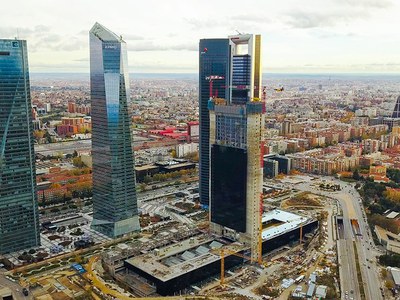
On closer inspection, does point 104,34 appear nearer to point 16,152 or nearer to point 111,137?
point 111,137

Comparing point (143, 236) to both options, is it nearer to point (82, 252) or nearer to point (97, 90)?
point (82, 252)

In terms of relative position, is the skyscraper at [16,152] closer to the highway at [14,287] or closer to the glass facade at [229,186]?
the highway at [14,287]

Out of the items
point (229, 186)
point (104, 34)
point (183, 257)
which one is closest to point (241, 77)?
point (229, 186)

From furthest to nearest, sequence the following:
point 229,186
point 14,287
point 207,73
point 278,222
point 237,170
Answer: point 207,73 < point 278,222 < point 229,186 < point 237,170 < point 14,287

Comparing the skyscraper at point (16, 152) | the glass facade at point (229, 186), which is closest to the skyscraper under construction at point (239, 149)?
the glass facade at point (229, 186)

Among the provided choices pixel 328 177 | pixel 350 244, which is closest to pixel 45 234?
pixel 350 244

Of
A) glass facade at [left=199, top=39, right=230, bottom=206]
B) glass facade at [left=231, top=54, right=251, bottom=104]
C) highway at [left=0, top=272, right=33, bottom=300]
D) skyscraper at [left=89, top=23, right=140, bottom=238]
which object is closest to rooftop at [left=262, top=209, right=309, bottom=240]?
glass facade at [left=199, top=39, right=230, bottom=206]

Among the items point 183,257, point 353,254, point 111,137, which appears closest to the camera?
point 183,257
